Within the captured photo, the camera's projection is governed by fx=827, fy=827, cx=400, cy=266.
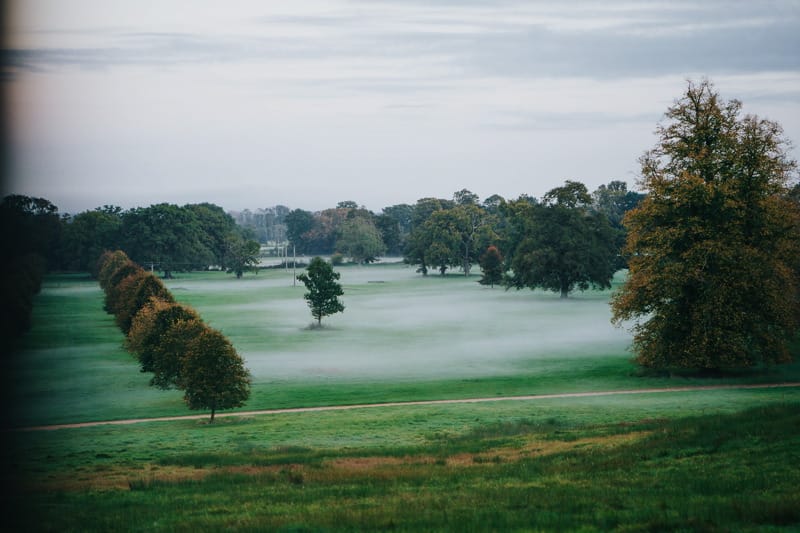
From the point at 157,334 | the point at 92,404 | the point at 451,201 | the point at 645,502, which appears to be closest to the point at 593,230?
the point at 157,334

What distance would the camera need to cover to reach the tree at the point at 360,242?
171875 millimetres

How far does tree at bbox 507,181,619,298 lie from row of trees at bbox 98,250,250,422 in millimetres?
41622

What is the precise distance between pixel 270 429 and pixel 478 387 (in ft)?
42.0

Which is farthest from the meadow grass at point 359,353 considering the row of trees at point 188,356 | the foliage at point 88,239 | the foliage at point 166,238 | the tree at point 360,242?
the tree at point 360,242

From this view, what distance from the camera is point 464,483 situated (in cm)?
1647

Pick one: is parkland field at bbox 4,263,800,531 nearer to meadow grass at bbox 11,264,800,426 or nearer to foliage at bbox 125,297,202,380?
meadow grass at bbox 11,264,800,426

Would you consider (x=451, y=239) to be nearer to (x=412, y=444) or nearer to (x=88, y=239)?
(x=88, y=239)

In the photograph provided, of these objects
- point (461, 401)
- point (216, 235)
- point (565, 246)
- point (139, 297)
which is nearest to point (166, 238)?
point (216, 235)

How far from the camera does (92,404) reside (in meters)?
34.9

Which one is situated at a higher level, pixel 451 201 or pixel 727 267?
pixel 451 201

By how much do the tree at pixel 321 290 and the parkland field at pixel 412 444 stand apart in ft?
19.6

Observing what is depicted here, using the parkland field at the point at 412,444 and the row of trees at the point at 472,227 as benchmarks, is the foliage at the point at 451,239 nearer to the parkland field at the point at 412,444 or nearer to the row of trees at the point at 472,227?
the row of trees at the point at 472,227

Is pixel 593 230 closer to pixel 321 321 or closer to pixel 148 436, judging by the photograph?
pixel 321 321

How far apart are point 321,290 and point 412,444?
137 feet
